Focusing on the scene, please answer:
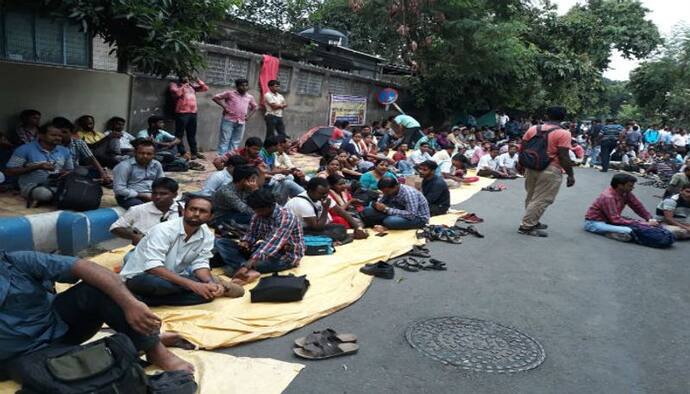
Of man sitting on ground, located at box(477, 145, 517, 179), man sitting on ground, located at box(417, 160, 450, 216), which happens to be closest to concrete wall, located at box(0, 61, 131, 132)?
man sitting on ground, located at box(417, 160, 450, 216)

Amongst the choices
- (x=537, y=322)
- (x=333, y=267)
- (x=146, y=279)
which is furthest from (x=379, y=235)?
(x=146, y=279)

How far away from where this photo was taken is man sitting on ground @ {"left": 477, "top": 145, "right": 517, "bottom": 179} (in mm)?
14484

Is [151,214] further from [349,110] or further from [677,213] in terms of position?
[349,110]

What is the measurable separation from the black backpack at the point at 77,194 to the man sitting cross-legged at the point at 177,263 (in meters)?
2.05

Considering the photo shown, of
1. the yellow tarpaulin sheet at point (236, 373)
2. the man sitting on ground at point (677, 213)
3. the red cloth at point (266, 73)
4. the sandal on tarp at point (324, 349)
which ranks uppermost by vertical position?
the red cloth at point (266, 73)

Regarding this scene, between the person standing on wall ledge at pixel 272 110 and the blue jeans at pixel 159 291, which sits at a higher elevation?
the person standing on wall ledge at pixel 272 110

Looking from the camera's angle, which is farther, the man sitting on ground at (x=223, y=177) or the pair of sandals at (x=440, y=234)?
the pair of sandals at (x=440, y=234)

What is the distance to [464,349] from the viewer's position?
399cm

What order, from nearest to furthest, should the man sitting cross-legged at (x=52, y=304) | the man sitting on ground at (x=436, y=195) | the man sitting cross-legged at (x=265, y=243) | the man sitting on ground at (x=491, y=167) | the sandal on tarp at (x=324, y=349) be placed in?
1. the man sitting cross-legged at (x=52, y=304)
2. the sandal on tarp at (x=324, y=349)
3. the man sitting cross-legged at (x=265, y=243)
4. the man sitting on ground at (x=436, y=195)
5. the man sitting on ground at (x=491, y=167)

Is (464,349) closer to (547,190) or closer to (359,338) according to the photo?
(359,338)

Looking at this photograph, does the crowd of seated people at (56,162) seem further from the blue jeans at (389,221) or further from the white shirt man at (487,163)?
the white shirt man at (487,163)

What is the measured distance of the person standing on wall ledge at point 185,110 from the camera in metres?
10.4

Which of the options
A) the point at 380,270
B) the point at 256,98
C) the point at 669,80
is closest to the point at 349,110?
the point at 256,98

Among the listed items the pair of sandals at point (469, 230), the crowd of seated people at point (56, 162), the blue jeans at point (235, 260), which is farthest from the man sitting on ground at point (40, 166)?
the pair of sandals at point (469, 230)
